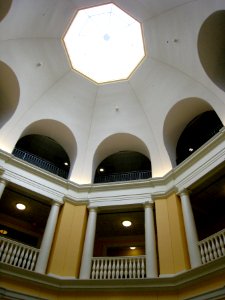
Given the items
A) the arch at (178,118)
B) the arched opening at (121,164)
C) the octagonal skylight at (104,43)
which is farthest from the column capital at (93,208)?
the octagonal skylight at (104,43)

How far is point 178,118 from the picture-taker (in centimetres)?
1371

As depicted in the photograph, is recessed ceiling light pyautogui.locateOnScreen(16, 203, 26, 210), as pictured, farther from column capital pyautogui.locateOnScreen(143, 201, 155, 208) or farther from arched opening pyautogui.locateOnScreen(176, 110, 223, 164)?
arched opening pyautogui.locateOnScreen(176, 110, 223, 164)

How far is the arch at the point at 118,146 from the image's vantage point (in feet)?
47.8

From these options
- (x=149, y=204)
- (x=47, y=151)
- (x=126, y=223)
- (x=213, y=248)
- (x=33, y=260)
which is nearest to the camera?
(x=213, y=248)

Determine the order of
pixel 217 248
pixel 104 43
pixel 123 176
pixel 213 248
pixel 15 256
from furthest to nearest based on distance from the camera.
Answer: pixel 123 176 < pixel 104 43 < pixel 15 256 < pixel 213 248 < pixel 217 248

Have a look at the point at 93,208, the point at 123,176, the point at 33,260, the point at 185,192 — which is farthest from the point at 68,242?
the point at 123,176

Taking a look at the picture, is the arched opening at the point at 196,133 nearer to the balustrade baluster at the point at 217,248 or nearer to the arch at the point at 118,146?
the arch at the point at 118,146

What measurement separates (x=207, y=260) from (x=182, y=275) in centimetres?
94

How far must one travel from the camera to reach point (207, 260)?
9.03 metres

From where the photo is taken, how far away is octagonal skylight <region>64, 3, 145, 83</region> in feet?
43.9

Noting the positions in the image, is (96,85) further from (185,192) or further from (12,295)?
(12,295)

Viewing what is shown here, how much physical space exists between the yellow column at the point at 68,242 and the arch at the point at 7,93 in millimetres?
5066

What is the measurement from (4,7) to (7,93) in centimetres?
382

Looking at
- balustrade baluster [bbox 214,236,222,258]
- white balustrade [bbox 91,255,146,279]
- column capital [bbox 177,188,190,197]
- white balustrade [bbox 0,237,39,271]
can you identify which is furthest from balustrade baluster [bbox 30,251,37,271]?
balustrade baluster [bbox 214,236,222,258]
